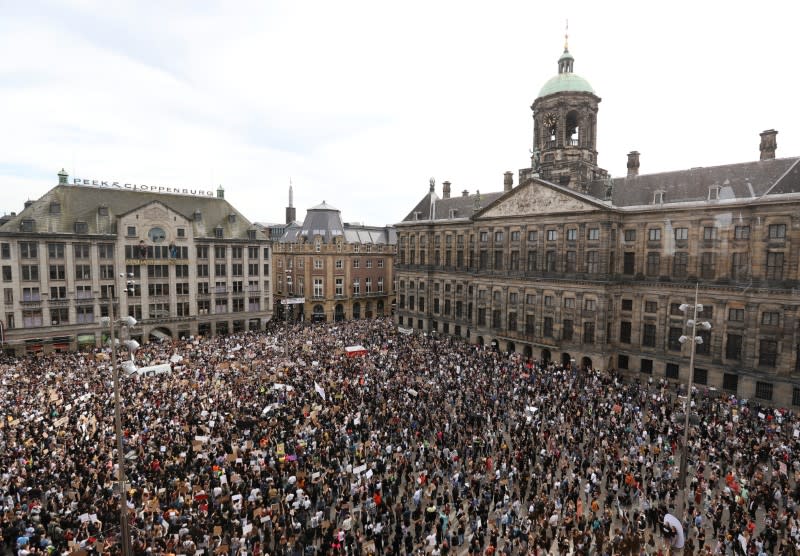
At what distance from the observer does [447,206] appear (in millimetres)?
72188

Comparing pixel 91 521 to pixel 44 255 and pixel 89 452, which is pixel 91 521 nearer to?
pixel 89 452

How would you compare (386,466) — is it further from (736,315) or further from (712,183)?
(712,183)

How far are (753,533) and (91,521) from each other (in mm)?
29857

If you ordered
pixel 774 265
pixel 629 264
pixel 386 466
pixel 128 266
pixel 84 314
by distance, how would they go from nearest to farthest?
1. pixel 386 466
2. pixel 774 265
3. pixel 629 264
4. pixel 84 314
5. pixel 128 266

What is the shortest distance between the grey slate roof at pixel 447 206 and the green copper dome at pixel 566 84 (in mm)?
15796

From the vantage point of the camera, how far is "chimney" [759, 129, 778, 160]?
1687 inches

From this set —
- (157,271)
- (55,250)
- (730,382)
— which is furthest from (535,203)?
(55,250)

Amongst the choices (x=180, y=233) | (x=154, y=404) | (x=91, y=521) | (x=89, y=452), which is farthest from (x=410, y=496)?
(x=180, y=233)

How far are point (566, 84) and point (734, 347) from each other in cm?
3475

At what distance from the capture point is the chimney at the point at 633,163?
172 ft

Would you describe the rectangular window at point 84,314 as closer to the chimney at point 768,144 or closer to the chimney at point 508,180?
the chimney at point 508,180

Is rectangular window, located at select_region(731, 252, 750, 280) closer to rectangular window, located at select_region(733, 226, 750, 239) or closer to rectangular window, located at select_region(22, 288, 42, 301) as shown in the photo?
rectangular window, located at select_region(733, 226, 750, 239)

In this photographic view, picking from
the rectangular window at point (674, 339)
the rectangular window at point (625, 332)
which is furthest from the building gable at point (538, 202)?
the rectangular window at point (674, 339)

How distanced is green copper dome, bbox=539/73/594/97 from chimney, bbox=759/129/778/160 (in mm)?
18773
